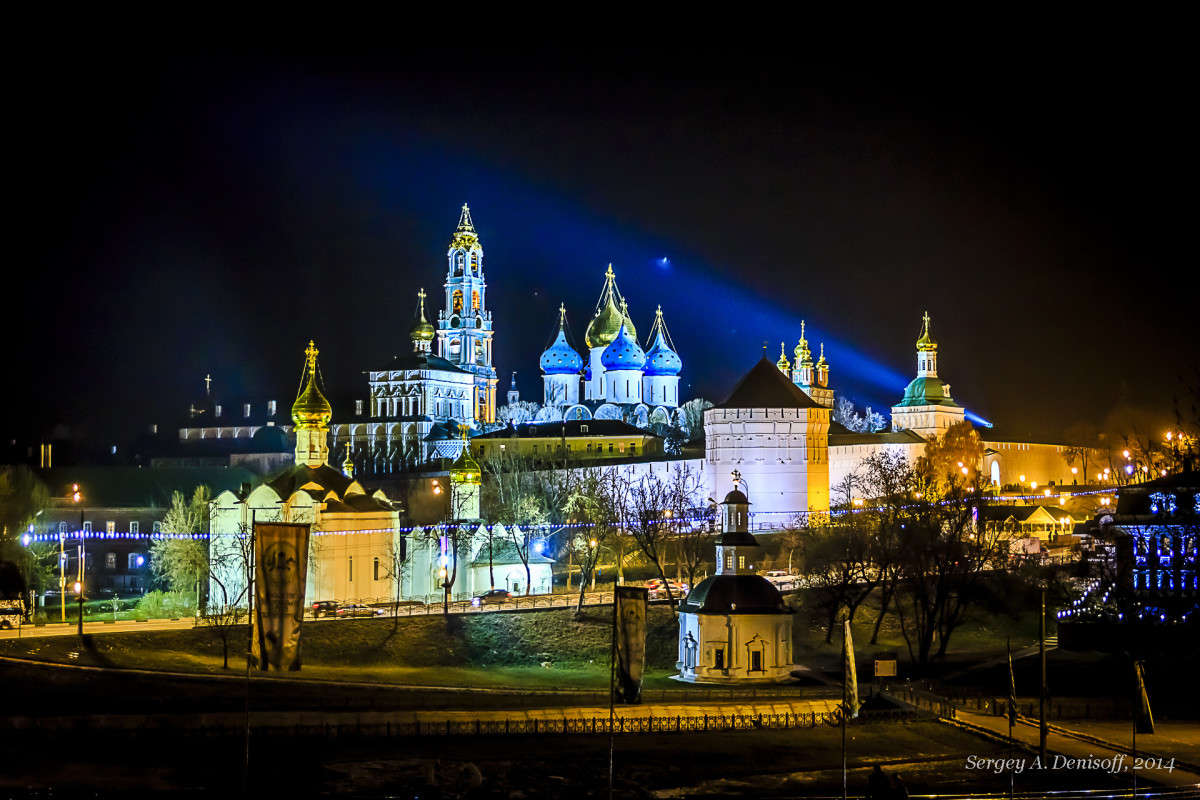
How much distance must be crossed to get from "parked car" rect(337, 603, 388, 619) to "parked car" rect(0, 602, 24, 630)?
8.70 metres

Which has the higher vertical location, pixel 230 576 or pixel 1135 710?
pixel 230 576

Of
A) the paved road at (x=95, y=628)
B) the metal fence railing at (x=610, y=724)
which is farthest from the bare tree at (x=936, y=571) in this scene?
the paved road at (x=95, y=628)

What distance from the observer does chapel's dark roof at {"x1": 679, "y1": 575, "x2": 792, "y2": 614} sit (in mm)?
44281

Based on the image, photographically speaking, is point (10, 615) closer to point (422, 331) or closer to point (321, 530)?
point (321, 530)

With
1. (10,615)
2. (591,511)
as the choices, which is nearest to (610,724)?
(10,615)

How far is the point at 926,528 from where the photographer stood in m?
56.7

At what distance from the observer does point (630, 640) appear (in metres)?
36.0

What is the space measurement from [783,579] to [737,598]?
16.4m

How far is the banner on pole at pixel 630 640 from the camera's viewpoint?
35719 mm

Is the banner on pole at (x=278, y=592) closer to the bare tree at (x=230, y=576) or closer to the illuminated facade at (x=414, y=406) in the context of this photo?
the bare tree at (x=230, y=576)

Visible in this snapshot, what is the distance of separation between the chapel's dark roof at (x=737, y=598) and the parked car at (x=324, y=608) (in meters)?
11.4

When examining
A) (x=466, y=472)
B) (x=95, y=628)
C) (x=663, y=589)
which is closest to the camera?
(x=95, y=628)

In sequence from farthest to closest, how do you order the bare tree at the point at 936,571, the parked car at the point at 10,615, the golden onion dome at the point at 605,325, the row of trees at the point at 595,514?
the golden onion dome at the point at 605,325 → the row of trees at the point at 595,514 → the bare tree at the point at 936,571 → the parked car at the point at 10,615

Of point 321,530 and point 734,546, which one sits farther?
point 321,530
